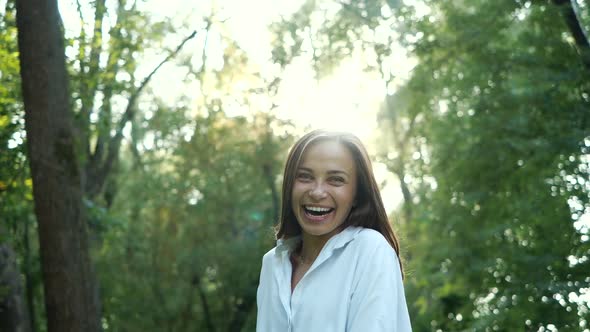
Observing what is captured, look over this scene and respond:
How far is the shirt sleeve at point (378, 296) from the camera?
117 inches

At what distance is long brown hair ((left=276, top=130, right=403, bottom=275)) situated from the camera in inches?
131

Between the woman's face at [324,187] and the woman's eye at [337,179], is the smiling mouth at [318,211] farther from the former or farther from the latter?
the woman's eye at [337,179]

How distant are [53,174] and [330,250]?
4.42m

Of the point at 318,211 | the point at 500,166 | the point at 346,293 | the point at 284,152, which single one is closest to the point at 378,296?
the point at 346,293

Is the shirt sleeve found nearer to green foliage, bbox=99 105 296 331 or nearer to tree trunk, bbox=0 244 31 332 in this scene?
tree trunk, bbox=0 244 31 332

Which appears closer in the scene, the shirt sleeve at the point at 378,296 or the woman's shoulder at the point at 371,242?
the shirt sleeve at the point at 378,296

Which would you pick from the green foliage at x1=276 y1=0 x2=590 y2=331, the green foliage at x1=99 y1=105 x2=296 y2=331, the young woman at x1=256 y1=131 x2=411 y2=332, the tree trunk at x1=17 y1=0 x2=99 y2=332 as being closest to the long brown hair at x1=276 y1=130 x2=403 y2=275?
the young woman at x1=256 y1=131 x2=411 y2=332

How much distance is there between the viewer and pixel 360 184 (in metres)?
3.37

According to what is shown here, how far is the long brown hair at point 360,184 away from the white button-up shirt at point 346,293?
0.08 metres

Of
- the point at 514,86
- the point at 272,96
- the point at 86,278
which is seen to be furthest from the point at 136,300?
the point at 86,278

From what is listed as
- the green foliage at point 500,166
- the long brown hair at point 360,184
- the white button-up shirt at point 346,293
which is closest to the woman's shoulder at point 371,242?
the white button-up shirt at point 346,293

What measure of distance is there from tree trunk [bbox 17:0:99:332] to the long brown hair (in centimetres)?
415

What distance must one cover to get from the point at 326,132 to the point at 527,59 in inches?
356

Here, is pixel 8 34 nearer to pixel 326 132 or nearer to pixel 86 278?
pixel 86 278
